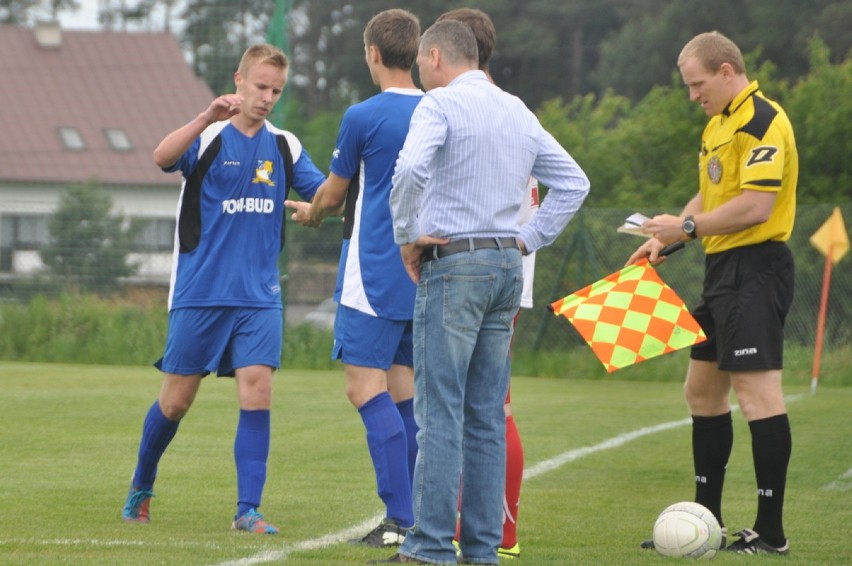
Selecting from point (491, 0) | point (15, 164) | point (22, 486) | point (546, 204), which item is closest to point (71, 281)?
point (15, 164)

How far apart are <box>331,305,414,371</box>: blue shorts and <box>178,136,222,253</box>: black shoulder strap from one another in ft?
2.78

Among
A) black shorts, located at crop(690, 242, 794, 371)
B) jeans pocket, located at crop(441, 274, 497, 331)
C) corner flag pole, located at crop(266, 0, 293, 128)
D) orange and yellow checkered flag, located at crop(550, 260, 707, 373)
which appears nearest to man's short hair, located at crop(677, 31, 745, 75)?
black shorts, located at crop(690, 242, 794, 371)

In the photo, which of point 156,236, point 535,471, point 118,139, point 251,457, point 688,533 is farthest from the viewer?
point 118,139

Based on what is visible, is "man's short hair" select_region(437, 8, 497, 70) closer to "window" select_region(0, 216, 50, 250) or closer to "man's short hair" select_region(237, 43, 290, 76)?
"man's short hair" select_region(237, 43, 290, 76)

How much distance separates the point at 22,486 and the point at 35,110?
17.0 meters

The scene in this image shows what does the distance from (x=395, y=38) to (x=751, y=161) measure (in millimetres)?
1466

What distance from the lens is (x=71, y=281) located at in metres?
18.9

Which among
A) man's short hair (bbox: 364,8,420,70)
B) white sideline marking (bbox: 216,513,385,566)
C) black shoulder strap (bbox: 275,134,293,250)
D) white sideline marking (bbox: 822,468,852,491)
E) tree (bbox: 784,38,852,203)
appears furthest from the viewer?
tree (bbox: 784,38,852,203)

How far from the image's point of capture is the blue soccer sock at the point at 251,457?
5.91m

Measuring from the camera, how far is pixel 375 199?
561cm

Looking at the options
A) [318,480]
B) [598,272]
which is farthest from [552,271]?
[318,480]

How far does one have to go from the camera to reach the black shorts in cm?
563

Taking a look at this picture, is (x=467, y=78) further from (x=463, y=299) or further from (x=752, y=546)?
(x=752, y=546)

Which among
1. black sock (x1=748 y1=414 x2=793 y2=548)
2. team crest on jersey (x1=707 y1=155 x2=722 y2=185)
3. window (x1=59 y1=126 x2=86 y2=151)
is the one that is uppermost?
window (x1=59 y1=126 x2=86 y2=151)
